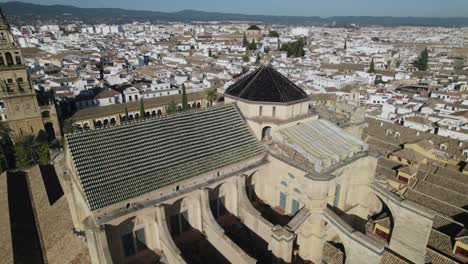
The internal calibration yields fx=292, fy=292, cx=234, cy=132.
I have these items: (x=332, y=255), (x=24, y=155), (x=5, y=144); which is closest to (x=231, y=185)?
(x=332, y=255)

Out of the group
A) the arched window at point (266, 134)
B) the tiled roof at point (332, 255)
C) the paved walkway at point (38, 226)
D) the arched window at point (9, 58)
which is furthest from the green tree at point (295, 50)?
the tiled roof at point (332, 255)

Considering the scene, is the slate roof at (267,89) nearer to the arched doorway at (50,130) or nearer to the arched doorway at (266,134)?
the arched doorway at (266,134)

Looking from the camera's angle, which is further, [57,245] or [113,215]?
[57,245]

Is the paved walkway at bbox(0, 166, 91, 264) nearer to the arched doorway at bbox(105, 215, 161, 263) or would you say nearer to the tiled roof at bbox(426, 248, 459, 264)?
the arched doorway at bbox(105, 215, 161, 263)

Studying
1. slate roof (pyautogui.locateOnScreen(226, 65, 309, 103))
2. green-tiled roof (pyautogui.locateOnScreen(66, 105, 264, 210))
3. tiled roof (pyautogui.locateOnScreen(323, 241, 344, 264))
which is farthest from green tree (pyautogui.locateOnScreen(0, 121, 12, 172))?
tiled roof (pyautogui.locateOnScreen(323, 241, 344, 264))

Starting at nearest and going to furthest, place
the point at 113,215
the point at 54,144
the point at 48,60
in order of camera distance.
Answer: the point at 113,215, the point at 54,144, the point at 48,60

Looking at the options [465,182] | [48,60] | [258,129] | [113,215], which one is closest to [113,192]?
[113,215]

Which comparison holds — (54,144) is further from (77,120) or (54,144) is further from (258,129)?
(258,129)
